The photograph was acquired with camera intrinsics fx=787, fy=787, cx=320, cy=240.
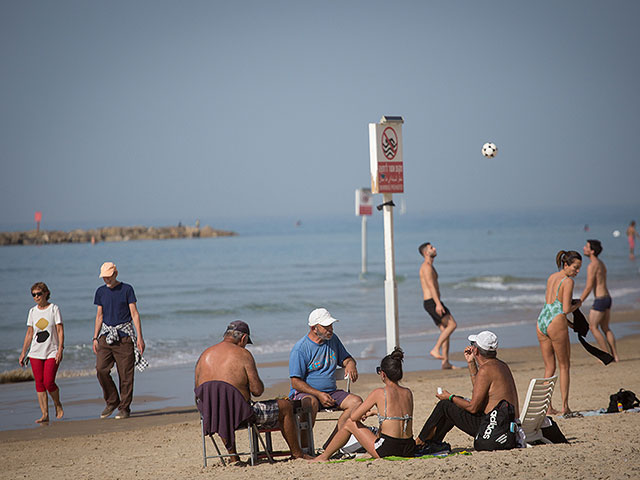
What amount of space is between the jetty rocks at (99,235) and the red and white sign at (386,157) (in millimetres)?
61854

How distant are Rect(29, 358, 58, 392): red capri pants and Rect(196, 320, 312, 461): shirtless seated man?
3.25 meters

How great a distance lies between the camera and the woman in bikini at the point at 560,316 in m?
7.63

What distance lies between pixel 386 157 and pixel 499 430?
12.6ft

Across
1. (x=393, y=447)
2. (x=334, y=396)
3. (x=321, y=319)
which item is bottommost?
(x=393, y=447)

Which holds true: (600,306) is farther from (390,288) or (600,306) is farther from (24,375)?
(24,375)

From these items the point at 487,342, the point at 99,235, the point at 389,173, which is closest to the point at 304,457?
the point at 487,342

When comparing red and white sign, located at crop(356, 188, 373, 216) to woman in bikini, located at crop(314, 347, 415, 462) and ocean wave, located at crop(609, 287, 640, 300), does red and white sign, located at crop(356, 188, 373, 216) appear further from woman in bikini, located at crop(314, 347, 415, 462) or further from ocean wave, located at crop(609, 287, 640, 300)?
woman in bikini, located at crop(314, 347, 415, 462)

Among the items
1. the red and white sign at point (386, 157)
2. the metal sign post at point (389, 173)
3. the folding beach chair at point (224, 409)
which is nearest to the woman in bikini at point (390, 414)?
the folding beach chair at point (224, 409)

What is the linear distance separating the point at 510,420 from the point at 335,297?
67.0 feet

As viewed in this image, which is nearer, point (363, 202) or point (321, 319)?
point (321, 319)

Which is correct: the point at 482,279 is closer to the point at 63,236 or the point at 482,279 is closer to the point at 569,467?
the point at 569,467

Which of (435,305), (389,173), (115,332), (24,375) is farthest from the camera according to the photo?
(24,375)

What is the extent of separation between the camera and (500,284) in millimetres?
29594

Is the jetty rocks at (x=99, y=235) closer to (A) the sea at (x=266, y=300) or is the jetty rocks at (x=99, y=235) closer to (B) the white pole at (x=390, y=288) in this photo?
(A) the sea at (x=266, y=300)
